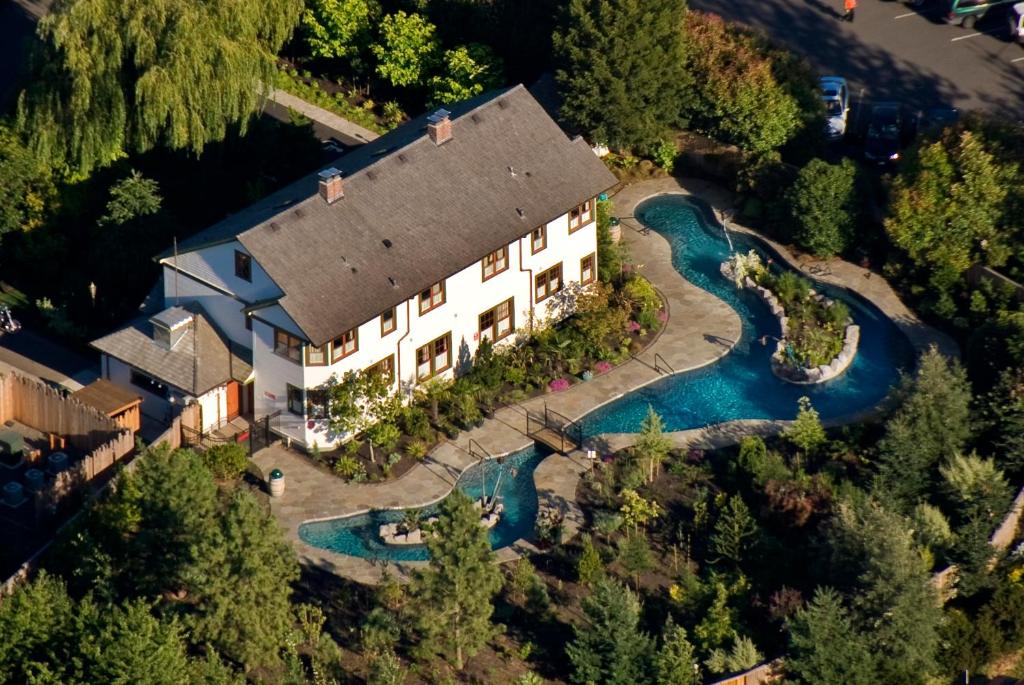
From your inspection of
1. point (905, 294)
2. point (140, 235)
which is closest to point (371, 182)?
point (140, 235)

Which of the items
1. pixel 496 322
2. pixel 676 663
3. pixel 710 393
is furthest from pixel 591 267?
pixel 676 663

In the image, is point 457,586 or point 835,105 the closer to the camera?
point 457,586

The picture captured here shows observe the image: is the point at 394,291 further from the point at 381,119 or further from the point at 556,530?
the point at 381,119

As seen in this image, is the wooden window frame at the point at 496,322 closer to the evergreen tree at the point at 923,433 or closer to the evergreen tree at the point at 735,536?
the evergreen tree at the point at 735,536

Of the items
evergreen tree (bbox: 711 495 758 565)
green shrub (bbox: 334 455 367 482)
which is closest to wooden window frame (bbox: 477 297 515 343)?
green shrub (bbox: 334 455 367 482)

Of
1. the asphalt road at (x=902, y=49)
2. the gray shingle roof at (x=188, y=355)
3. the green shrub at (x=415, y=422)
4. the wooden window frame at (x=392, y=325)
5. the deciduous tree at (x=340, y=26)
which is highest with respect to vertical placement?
the deciduous tree at (x=340, y=26)

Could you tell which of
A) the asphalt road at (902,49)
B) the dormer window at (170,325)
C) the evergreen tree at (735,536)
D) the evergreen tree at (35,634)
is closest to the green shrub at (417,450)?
the dormer window at (170,325)

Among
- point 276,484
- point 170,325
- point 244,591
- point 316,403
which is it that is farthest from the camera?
point 170,325

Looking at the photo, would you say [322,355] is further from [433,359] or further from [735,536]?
[735,536]
